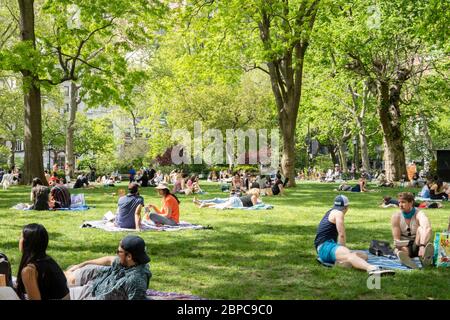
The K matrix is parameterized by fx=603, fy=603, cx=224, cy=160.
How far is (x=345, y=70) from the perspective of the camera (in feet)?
114

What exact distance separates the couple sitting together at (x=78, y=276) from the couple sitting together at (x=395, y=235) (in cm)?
350

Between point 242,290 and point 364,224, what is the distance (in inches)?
304

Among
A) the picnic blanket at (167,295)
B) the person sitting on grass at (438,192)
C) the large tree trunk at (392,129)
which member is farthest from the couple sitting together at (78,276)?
the large tree trunk at (392,129)

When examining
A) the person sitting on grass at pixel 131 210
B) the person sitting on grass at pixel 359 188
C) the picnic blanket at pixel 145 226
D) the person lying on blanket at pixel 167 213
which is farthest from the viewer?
the person sitting on grass at pixel 359 188

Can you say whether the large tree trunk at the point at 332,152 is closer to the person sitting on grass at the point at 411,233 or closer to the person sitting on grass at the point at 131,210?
the person sitting on grass at the point at 131,210

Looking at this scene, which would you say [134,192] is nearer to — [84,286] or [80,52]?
[84,286]

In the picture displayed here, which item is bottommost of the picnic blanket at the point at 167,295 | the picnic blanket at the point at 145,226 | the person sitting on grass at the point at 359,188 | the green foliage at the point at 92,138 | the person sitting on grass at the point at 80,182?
the picnic blanket at the point at 167,295

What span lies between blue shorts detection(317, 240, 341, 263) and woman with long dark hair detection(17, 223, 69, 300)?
14.8 feet

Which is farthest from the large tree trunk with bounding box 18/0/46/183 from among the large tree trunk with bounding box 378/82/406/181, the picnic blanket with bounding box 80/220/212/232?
the large tree trunk with bounding box 378/82/406/181

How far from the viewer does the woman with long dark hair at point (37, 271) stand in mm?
5844

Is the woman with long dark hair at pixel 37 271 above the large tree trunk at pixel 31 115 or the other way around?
the other way around

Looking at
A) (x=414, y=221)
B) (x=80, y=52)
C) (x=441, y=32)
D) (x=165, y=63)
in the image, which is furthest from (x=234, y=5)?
(x=165, y=63)

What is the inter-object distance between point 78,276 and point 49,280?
54.3 inches

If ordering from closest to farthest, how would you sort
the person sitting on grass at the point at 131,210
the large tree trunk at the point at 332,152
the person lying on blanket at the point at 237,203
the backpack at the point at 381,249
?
the backpack at the point at 381,249
the person sitting on grass at the point at 131,210
the person lying on blanket at the point at 237,203
the large tree trunk at the point at 332,152
